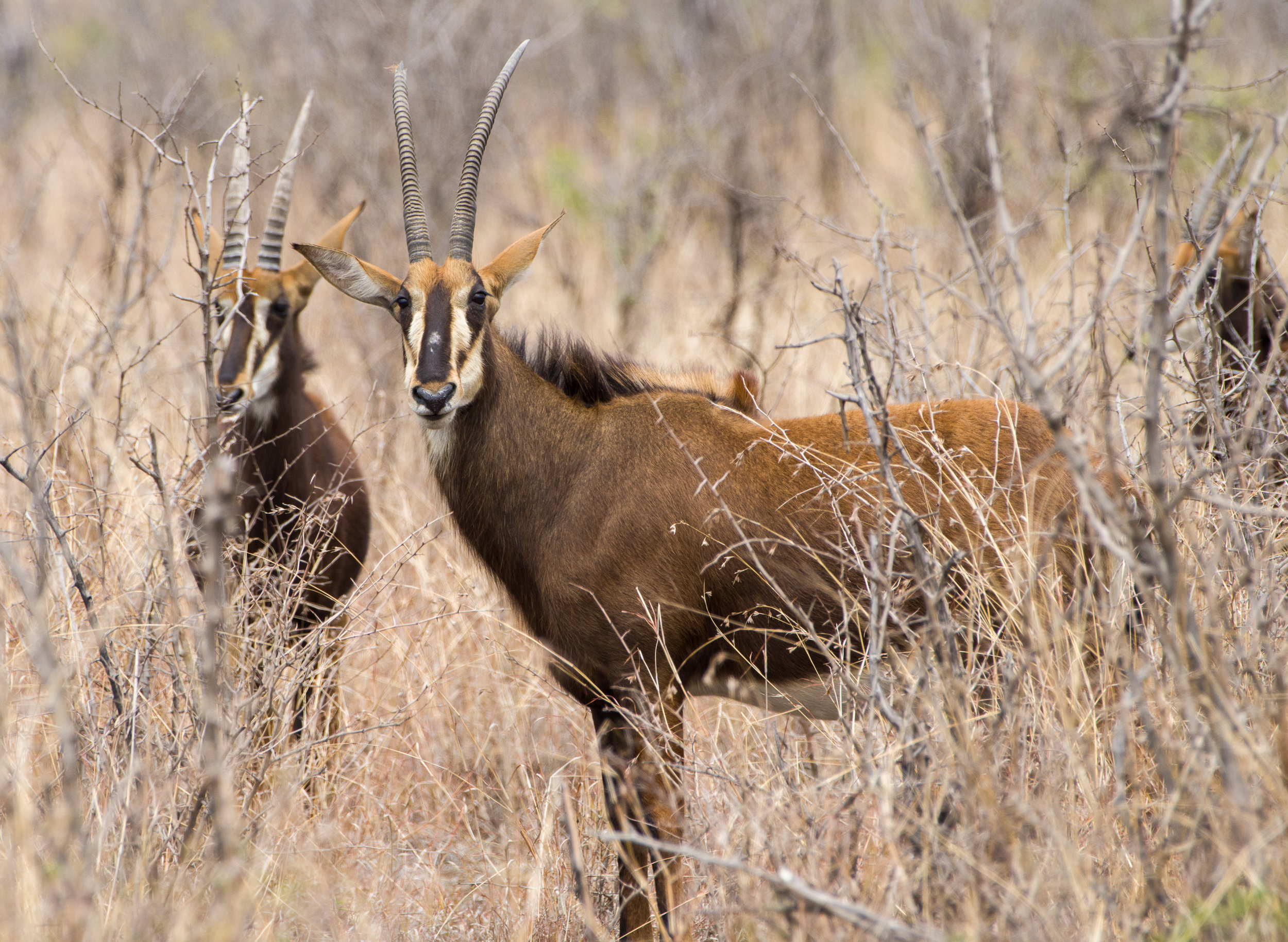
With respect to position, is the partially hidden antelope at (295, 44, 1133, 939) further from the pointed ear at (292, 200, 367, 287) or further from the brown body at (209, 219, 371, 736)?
the pointed ear at (292, 200, 367, 287)

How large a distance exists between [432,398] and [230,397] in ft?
5.12

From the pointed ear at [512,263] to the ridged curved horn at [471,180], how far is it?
11 cm

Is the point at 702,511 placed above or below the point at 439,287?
below

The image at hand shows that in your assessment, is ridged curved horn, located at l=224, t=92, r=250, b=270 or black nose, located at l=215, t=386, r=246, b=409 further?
black nose, located at l=215, t=386, r=246, b=409

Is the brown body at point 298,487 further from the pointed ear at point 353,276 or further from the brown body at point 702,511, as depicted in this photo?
the brown body at point 702,511

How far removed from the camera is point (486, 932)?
4.12 metres

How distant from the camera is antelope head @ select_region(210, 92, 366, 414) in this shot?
516 cm

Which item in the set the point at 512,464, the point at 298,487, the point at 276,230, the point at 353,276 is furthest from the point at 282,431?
the point at 512,464

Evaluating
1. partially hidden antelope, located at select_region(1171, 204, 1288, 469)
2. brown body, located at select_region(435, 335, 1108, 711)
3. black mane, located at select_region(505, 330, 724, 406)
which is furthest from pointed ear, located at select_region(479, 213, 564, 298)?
partially hidden antelope, located at select_region(1171, 204, 1288, 469)

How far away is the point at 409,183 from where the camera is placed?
4.74m

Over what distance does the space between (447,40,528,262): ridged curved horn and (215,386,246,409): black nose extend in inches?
49.0

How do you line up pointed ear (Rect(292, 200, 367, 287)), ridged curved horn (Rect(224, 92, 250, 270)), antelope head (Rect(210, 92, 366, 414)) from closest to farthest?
ridged curved horn (Rect(224, 92, 250, 270)) < antelope head (Rect(210, 92, 366, 414)) < pointed ear (Rect(292, 200, 367, 287))

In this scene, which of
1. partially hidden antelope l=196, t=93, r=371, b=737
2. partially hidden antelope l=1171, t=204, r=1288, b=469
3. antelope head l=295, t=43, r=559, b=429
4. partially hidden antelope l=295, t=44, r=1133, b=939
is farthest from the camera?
partially hidden antelope l=196, t=93, r=371, b=737

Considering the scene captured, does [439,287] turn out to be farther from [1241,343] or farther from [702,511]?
[1241,343]
